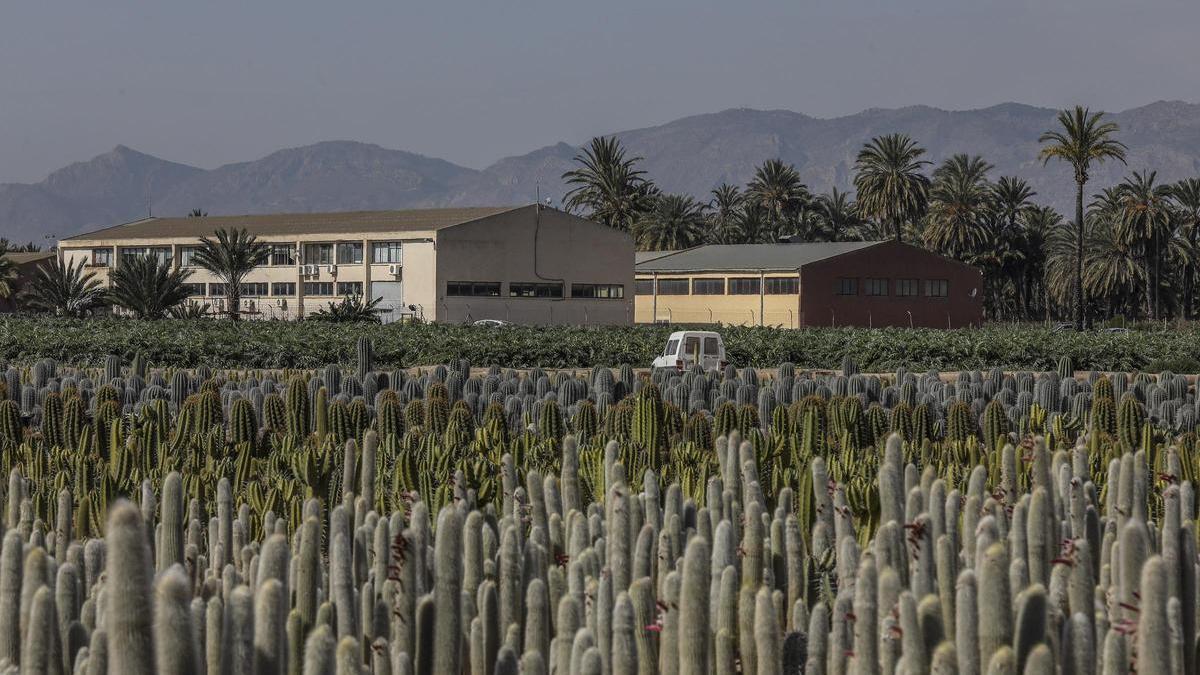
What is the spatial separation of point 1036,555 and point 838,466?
15.3 ft

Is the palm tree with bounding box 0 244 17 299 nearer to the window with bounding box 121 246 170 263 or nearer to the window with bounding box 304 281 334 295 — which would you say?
the window with bounding box 121 246 170 263

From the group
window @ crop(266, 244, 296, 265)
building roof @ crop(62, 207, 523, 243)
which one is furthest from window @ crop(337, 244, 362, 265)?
window @ crop(266, 244, 296, 265)

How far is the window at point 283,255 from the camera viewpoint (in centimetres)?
6562

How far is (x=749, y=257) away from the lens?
67.1 meters

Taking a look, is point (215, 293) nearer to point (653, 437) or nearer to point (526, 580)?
point (653, 437)

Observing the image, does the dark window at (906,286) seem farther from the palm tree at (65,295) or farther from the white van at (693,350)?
the white van at (693,350)

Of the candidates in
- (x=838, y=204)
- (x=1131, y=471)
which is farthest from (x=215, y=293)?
(x=1131, y=471)

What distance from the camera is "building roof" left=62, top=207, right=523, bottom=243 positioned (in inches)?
2473

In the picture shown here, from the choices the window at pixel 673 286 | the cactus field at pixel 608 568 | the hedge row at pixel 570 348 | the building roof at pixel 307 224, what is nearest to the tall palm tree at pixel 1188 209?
the window at pixel 673 286

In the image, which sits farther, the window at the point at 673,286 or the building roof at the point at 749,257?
the window at the point at 673,286

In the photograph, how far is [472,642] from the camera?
14.4 feet

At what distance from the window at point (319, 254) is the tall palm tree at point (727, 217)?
30.5m

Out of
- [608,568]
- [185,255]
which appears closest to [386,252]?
[185,255]

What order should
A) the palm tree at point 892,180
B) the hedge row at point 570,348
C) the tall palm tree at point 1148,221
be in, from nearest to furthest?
1. the hedge row at point 570,348
2. the tall palm tree at point 1148,221
3. the palm tree at point 892,180
